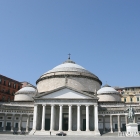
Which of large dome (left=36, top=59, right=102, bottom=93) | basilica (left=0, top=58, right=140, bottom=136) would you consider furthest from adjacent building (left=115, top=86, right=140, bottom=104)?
basilica (left=0, top=58, right=140, bottom=136)

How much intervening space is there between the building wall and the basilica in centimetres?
1690

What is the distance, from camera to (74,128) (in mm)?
47438

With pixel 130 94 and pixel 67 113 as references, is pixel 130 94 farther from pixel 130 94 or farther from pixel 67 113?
pixel 67 113

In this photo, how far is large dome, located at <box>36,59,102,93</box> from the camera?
56.8 meters

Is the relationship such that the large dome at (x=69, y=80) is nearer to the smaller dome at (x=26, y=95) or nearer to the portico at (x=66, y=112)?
the smaller dome at (x=26, y=95)

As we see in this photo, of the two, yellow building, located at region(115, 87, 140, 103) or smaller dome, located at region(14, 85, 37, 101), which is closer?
smaller dome, located at region(14, 85, 37, 101)

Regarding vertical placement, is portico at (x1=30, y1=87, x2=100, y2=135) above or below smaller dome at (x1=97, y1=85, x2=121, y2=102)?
below

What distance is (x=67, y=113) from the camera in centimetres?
4906

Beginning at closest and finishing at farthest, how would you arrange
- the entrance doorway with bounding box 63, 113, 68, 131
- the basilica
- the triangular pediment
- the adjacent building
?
1. the basilica
2. the triangular pediment
3. the entrance doorway with bounding box 63, 113, 68, 131
4. the adjacent building

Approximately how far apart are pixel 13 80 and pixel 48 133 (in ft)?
128

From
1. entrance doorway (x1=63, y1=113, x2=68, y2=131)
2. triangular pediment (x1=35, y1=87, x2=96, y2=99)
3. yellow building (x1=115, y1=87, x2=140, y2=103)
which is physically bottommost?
entrance doorway (x1=63, y1=113, x2=68, y2=131)

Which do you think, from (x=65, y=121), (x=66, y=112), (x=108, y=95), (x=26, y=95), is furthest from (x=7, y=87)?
(x=108, y=95)

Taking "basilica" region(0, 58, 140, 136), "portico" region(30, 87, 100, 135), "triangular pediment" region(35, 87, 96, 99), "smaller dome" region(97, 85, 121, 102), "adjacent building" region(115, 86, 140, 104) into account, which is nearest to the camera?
"portico" region(30, 87, 100, 135)

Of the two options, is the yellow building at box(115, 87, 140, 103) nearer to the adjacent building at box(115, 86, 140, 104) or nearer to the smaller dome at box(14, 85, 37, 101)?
the adjacent building at box(115, 86, 140, 104)
